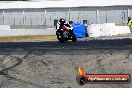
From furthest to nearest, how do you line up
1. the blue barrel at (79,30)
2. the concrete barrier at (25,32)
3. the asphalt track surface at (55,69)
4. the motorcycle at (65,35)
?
the concrete barrier at (25,32)
the blue barrel at (79,30)
the motorcycle at (65,35)
the asphalt track surface at (55,69)

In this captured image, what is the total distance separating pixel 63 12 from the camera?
57031mm

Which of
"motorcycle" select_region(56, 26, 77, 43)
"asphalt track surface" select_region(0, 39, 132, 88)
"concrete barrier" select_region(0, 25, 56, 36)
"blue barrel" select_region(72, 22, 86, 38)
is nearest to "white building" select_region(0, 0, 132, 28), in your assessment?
"concrete barrier" select_region(0, 25, 56, 36)

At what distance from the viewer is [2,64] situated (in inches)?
451

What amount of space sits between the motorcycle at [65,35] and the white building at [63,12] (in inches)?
Answer: 1158

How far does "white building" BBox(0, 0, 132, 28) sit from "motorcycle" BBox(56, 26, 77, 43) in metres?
29.4

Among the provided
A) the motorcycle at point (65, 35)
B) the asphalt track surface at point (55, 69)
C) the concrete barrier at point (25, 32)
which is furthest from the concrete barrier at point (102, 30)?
the asphalt track surface at point (55, 69)

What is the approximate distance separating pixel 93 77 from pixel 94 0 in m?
54.0

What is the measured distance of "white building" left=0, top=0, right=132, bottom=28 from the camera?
54375 millimetres

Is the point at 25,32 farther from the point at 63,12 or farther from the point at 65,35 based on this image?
the point at 65,35

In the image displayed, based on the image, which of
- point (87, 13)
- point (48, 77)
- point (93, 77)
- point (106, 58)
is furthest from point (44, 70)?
point (87, 13)

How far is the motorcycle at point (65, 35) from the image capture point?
23438 millimetres

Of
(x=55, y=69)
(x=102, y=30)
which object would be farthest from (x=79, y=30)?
(x=55, y=69)

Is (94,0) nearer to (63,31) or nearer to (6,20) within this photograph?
(6,20)

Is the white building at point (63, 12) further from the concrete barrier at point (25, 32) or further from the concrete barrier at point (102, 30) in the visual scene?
the concrete barrier at point (102, 30)
